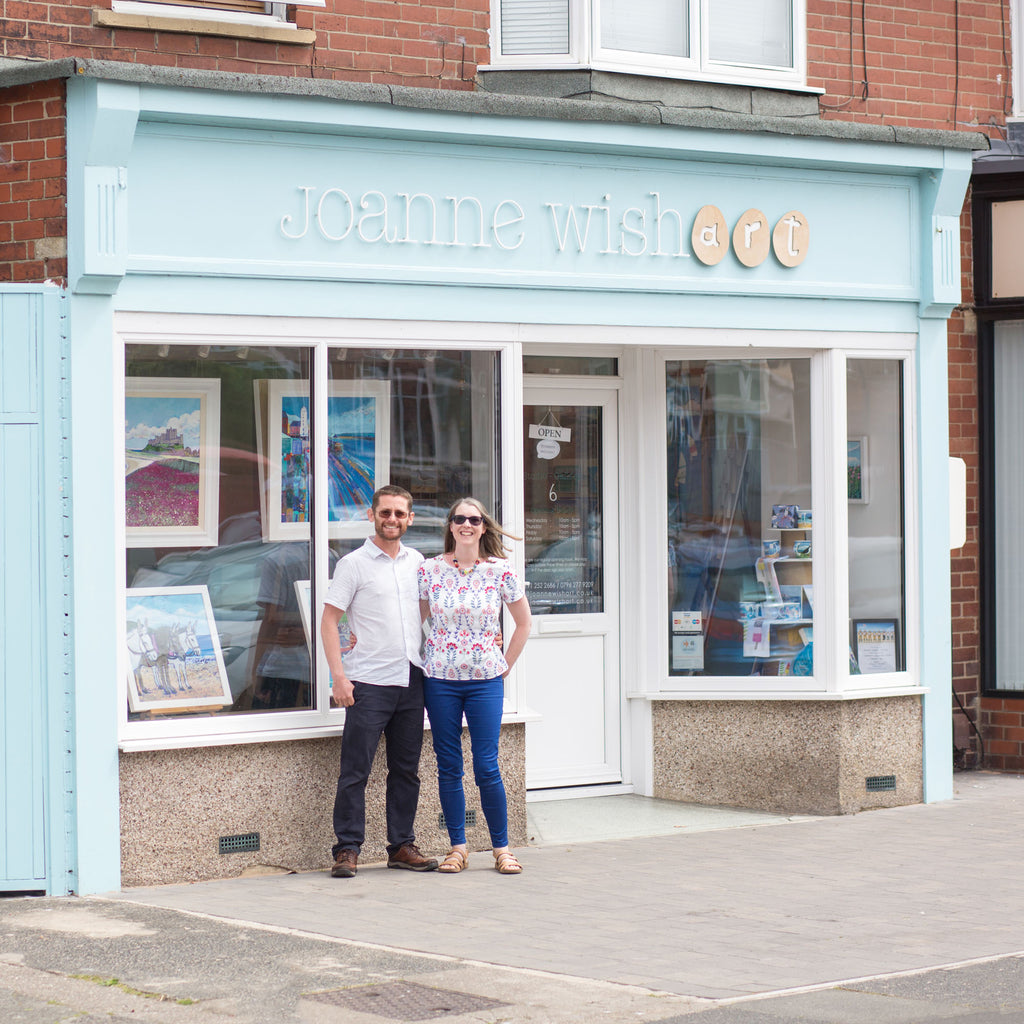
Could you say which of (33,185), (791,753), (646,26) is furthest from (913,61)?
(33,185)

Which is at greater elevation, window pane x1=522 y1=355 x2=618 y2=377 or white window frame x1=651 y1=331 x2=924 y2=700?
window pane x1=522 y1=355 x2=618 y2=377

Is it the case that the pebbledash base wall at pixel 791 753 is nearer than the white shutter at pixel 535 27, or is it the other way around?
the white shutter at pixel 535 27

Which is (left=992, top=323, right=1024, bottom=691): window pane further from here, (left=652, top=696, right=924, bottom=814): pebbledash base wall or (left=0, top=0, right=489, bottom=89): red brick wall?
(left=0, top=0, right=489, bottom=89): red brick wall

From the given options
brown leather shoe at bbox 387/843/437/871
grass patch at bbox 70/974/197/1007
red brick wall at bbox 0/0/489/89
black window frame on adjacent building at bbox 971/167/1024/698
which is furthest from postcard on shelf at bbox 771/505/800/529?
grass patch at bbox 70/974/197/1007

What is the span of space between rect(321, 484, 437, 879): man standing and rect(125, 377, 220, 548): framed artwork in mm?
755

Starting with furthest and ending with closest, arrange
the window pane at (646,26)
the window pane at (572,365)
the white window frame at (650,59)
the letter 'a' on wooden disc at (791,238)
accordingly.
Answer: the window pane at (572,365) < the letter 'a' on wooden disc at (791,238) < the window pane at (646,26) < the white window frame at (650,59)

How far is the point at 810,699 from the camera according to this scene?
31.7ft

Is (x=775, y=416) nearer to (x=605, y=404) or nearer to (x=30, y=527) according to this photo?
(x=605, y=404)

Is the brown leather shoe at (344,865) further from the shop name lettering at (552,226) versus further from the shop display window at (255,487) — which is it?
the shop name lettering at (552,226)

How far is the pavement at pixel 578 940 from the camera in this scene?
5.62 meters

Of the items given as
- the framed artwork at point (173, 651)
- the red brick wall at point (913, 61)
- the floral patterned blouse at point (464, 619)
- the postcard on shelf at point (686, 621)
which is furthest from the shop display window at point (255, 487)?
the red brick wall at point (913, 61)

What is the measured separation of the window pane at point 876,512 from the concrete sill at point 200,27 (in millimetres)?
3786

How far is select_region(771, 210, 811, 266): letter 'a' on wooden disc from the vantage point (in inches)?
373

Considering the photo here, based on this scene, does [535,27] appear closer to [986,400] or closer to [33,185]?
[33,185]
